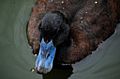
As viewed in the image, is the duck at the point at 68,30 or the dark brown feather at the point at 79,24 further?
the dark brown feather at the point at 79,24

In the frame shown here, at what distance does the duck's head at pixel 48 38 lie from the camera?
5496 millimetres

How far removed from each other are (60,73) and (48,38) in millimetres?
613

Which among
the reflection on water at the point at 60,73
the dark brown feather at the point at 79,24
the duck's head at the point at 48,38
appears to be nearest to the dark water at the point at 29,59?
the reflection on water at the point at 60,73

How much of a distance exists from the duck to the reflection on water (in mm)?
80

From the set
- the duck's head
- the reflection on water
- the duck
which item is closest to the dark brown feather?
the duck

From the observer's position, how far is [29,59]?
19.8 feet

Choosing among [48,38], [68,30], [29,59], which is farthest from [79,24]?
[29,59]

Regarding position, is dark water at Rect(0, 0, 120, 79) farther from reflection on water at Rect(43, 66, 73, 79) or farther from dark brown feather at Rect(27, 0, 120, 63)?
dark brown feather at Rect(27, 0, 120, 63)

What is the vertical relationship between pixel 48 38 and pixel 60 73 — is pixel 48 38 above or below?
above

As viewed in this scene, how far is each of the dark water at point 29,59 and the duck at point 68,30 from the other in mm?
94

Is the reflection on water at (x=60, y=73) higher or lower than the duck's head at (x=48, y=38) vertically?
lower

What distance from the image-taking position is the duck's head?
5496 mm

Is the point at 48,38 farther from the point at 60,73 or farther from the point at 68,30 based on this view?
the point at 60,73

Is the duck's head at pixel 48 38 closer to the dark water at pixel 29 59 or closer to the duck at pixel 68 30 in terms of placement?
the duck at pixel 68 30
